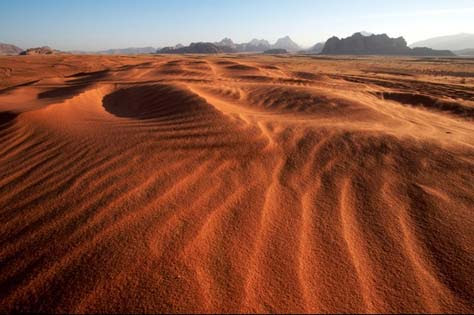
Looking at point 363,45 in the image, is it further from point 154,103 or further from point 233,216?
point 233,216

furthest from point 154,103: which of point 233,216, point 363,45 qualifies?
point 363,45

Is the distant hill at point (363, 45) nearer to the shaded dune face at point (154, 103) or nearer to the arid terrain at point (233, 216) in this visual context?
the shaded dune face at point (154, 103)

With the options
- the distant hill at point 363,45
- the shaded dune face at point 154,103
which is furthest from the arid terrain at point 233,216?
the distant hill at point 363,45

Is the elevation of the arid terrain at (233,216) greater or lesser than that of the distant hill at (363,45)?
lesser

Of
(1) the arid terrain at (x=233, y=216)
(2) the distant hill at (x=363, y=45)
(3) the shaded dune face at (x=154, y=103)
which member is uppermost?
(2) the distant hill at (x=363, y=45)

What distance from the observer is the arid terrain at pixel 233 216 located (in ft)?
4.68

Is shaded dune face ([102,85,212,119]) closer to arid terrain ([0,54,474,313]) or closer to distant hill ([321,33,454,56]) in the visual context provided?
arid terrain ([0,54,474,313])

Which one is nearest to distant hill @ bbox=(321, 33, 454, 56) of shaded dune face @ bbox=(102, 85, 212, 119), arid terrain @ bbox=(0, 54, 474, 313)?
shaded dune face @ bbox=(102, 85, 212, 119)

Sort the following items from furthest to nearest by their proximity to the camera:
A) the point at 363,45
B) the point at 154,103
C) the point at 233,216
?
the point at 363,45, the point at 154,103, the point at 233,216

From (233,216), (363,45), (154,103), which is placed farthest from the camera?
(363,45)

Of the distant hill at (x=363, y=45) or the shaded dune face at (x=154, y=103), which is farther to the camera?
the distant hill at (x=363, y=45)

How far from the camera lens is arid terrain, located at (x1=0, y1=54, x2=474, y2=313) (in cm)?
143

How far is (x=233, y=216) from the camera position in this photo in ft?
6.57

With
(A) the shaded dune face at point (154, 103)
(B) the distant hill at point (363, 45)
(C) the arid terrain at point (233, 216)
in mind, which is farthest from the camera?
(B) the distant hill at point (363, 45)
